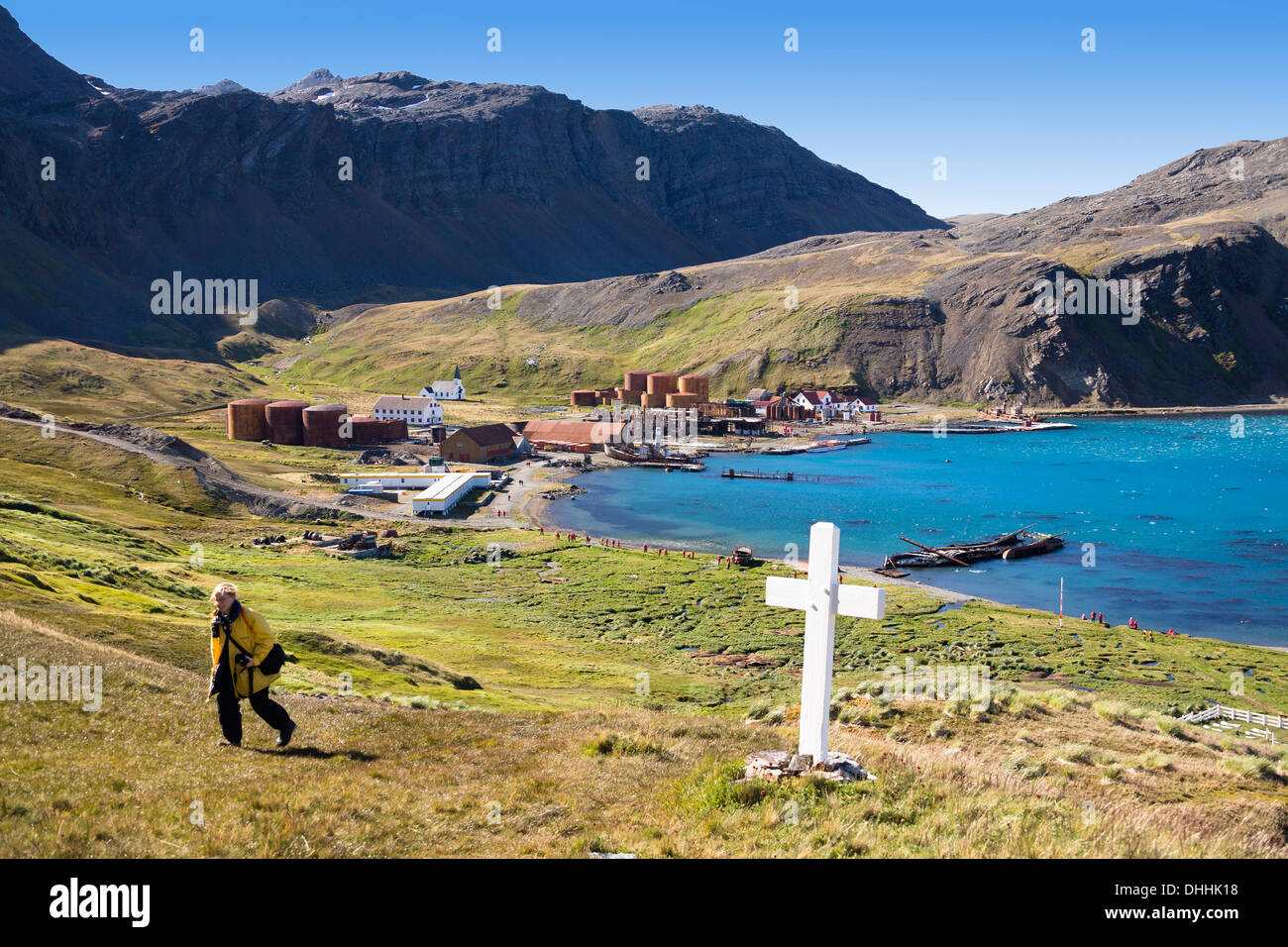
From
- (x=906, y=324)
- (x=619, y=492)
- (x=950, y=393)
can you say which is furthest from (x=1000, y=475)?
(x=906, y=324)

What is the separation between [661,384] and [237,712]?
166 meters

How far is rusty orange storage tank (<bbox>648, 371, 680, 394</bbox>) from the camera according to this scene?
17788cm

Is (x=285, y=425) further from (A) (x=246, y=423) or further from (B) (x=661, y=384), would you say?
(B) (x=661, y=384)

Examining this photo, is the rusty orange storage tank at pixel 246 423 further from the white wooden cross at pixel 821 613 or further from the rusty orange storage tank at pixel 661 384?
the white wooden cross at pixel 821 613

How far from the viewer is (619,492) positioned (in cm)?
10575

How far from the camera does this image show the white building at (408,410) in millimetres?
138500

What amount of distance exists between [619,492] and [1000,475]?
1927 inches

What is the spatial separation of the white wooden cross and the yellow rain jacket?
713cm

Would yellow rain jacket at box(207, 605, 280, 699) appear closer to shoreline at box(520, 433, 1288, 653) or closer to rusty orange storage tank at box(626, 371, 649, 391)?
shoreline at box(520, 433, 1288, 653)

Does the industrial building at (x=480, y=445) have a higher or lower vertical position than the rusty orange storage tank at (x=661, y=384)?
lower

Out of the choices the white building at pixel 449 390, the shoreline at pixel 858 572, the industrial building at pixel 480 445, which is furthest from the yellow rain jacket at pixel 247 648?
the white building at pixel 449 390

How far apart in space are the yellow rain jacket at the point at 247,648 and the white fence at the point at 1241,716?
30.7 meters

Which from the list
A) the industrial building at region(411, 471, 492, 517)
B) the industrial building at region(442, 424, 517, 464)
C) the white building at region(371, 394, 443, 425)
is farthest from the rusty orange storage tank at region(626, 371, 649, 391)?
the industrial building at region(411, 471, 492, 517)
